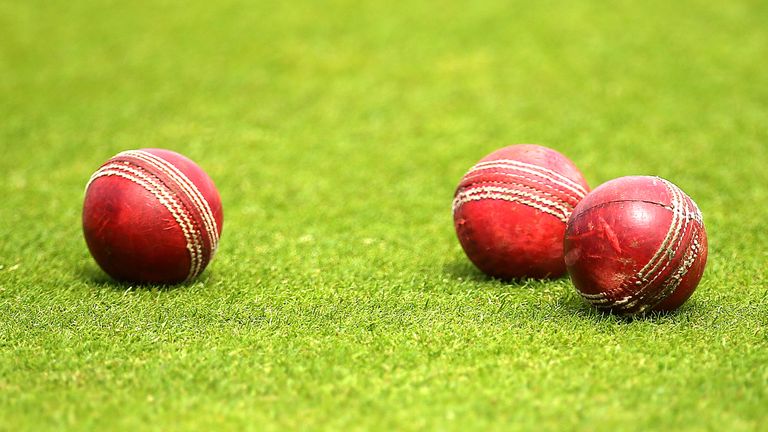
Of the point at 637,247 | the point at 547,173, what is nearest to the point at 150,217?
the point at 547,173

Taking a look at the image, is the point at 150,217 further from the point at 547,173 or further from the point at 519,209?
the point at 547,173

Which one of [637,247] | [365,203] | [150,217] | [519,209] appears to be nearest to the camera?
[637,247]

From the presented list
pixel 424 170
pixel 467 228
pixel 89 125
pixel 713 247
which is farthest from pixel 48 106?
pixel 713 247

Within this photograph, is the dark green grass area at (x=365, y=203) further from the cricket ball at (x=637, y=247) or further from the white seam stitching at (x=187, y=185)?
the white seam stitching at (x=187, y=185)

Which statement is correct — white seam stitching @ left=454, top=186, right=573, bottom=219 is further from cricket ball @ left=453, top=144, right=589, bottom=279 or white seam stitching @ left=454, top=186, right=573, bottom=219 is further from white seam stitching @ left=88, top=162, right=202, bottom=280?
white seam stitching @ left=88, top=162, right=202, bottom=280

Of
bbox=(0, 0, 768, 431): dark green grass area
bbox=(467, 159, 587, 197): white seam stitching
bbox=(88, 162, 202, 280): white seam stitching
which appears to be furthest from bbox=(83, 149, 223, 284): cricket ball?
bbox=(467, 159, 587, 197): white seam stitching

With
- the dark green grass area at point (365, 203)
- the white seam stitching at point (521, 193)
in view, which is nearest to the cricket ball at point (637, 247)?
the dark green grass area at point (365, 203)
